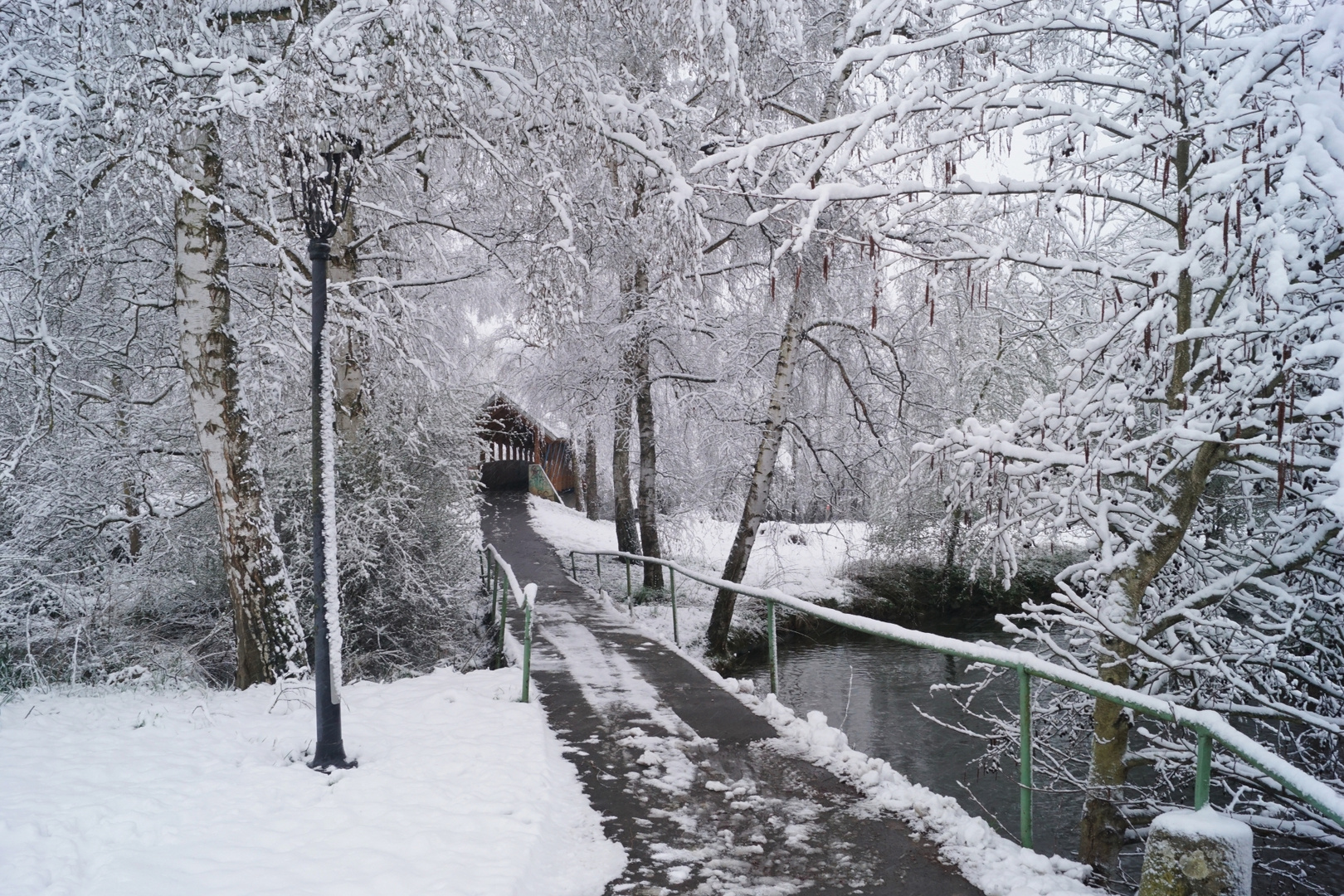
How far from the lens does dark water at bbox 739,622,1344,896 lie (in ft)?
21.4

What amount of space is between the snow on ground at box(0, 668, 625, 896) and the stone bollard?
2401 mm

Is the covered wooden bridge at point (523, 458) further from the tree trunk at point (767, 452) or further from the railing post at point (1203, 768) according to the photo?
the railing post at point (1203, 768)

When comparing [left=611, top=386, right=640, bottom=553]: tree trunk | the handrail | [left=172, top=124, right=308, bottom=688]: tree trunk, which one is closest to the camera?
the handrail

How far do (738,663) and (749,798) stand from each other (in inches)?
323

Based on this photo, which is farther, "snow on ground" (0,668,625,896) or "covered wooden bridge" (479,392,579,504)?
"covered wooden bridge" (479,392,579,504)

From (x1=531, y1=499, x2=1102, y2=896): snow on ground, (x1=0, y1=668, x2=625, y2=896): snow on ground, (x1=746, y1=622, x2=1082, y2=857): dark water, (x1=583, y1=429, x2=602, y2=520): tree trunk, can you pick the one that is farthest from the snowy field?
(x1=583, y1=429, x2=602, y2=520): tree trunk

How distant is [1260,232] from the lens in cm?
309

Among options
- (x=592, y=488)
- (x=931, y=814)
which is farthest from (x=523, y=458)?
(x=931, y=814)

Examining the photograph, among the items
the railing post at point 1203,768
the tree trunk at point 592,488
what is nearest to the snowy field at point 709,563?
the tree trunk at point 592,488

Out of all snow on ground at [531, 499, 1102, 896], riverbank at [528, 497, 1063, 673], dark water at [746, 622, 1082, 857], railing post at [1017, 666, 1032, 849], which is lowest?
dark water at [746, 622, 1082, 857]

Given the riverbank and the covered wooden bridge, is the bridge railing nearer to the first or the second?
the riverbank

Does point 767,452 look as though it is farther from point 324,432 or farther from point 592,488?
point 592,488

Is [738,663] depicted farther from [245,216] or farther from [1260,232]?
[1260,232]

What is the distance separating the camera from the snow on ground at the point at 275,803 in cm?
365
